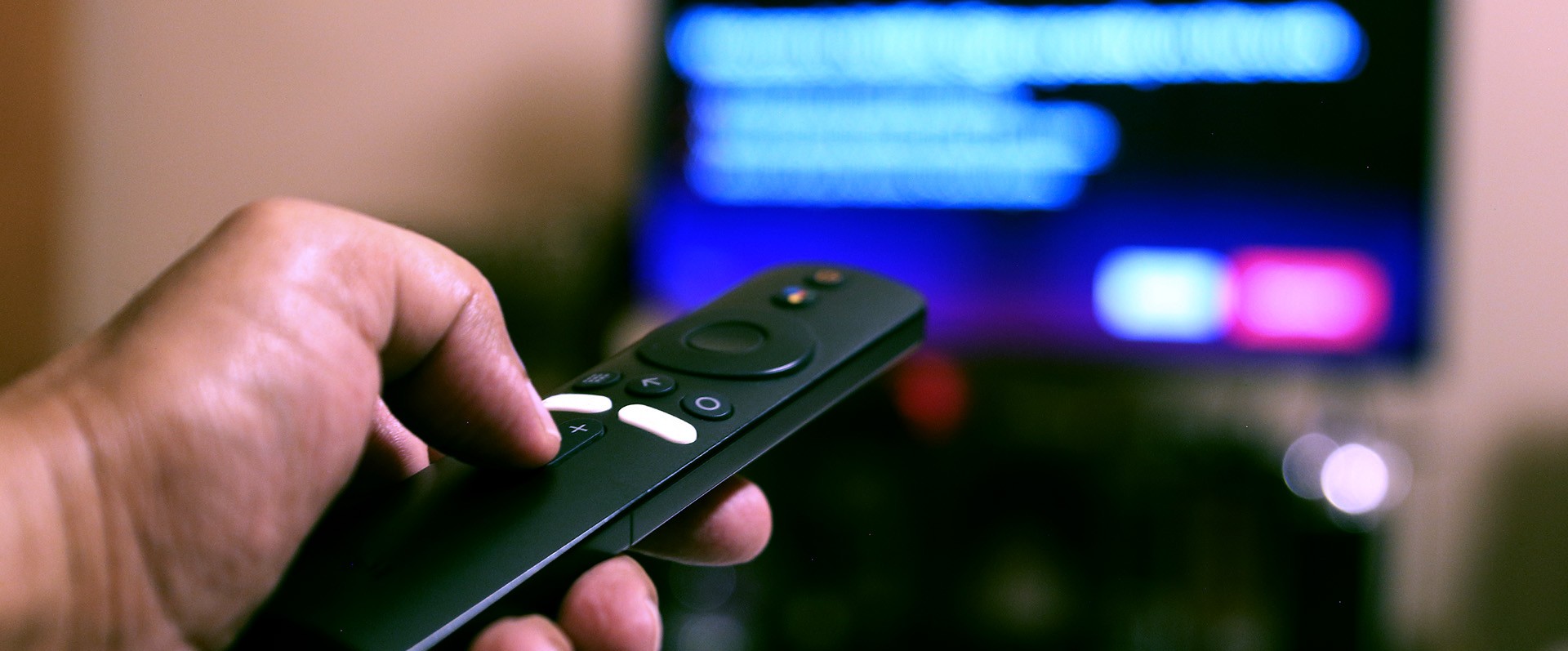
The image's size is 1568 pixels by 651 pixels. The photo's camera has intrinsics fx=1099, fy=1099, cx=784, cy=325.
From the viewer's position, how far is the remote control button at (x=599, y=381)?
0.44m

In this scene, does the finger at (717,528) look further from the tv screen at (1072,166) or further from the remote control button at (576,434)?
the tv screen at (1072,166)

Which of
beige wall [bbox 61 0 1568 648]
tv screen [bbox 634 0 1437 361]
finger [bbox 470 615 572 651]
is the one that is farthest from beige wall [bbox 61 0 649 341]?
finger [bbox 470 615 572 651]

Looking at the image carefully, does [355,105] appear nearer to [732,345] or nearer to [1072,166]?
[1072,166]

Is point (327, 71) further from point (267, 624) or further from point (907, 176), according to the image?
point (267, 624)

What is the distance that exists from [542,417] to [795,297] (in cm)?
15

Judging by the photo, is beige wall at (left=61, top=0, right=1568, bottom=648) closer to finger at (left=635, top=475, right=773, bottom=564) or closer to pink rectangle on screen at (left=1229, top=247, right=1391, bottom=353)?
pink rectangle on screen at (left=1229, top=247, right=1391, bottom=353)

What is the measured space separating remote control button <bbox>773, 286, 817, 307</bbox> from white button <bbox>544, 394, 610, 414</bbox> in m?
0.11

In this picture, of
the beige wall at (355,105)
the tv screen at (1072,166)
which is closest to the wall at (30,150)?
the beige wall at (355,105)

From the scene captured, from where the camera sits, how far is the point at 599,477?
0.38 metres

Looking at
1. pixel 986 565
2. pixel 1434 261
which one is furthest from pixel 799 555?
pixel 1434 261

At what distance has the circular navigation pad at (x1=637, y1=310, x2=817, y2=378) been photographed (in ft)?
1.48

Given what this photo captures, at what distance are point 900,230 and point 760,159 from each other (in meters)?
0.15

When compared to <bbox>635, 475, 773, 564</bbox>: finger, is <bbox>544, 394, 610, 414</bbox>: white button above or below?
above

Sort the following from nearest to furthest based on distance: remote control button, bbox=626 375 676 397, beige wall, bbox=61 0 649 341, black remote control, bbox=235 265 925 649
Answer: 1. black remote control, bbox=235 265 925 649
2. remote control button, bbox=626 375 676 397
3. beige wall, bbox=61 0 649 341
